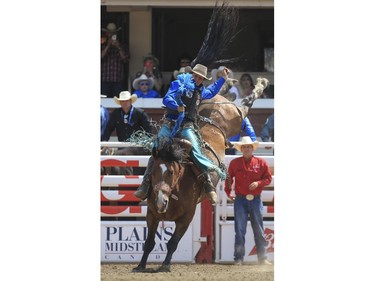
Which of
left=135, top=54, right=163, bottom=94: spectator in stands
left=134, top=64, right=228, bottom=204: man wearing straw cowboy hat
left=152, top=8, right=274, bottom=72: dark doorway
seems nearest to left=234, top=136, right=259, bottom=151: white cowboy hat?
left=134, top=64, right=228, bottom=204: man wearing straw cowboy hat

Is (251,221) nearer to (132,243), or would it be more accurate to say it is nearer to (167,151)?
(132,243)

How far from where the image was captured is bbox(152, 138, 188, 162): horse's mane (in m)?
10.1

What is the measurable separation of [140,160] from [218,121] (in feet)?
3.96

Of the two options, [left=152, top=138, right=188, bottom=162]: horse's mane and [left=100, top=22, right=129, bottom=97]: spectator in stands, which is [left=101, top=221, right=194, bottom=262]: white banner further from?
[left=100, top=22, right=129, bottom=97]: spectator in stands

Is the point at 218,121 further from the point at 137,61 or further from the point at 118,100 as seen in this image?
the point at 137,61

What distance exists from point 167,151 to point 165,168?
0.17m

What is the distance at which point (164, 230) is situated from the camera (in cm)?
1191

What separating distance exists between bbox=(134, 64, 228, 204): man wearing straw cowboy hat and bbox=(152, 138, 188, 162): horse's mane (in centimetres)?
14

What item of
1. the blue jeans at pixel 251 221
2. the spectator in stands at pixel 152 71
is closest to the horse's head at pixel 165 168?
the blue jeans at pixel 251 221

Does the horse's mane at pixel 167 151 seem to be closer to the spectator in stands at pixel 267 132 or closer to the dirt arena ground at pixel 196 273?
the dirt arena ground at pixel 196 273

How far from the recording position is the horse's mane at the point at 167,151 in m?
10.1
